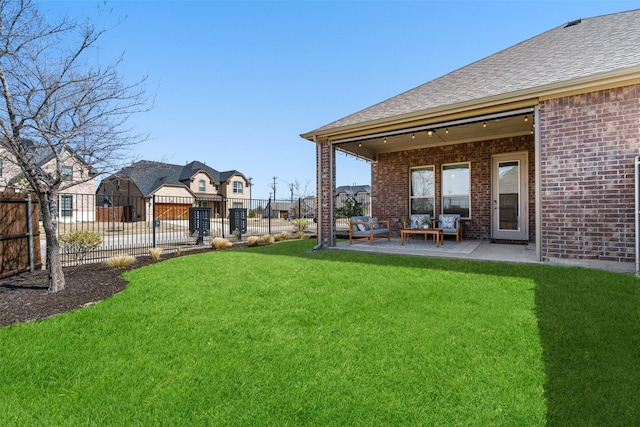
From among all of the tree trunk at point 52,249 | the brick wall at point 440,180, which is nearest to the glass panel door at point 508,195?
the brick wall at point 440,180

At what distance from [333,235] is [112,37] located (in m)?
6.15

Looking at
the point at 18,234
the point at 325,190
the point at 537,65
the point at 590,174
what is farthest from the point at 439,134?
the point at 18,234

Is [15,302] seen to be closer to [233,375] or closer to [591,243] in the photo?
[233,375]

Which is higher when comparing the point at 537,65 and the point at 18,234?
the point at 537,65

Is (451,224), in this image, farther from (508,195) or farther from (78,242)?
(78,242)

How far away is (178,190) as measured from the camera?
30.3 metres

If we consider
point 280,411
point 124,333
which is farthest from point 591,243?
point 124,333

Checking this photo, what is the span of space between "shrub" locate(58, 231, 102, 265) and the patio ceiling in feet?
21.0

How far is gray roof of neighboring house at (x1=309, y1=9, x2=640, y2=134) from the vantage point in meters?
5.58

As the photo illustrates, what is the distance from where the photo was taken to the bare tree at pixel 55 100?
165 inches

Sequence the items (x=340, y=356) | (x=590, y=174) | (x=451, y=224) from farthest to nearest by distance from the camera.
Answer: (x=451, y=224) < (x=590, y=174) < (x=340, y=356)

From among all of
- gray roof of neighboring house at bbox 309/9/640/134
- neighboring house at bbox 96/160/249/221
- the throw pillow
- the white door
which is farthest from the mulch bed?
neighboring house at bbox 96/160/249/221

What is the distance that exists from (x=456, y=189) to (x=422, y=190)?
43.2 inches

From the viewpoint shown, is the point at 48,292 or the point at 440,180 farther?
the point at 440,180
